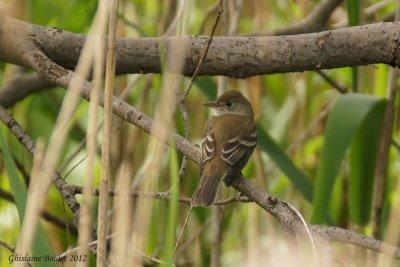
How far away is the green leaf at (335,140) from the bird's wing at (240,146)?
23.1 inches

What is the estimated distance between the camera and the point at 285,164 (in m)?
3.61

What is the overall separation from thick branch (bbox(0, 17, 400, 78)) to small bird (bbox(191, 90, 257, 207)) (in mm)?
573

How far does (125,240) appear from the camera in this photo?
2.03m

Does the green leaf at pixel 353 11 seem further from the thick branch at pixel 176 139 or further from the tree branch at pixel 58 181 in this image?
the tree branch at pixel 58 181

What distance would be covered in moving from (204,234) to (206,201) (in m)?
1.34

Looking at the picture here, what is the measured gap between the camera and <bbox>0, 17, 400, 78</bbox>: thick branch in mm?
2838

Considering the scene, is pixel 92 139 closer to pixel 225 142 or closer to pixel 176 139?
pixel 176 139

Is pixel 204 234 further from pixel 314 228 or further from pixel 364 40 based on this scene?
pixel 314 228

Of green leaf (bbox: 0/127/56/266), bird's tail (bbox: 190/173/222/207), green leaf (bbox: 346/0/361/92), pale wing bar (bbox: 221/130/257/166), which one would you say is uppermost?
green leaf (bbox: 346/0/361/92)

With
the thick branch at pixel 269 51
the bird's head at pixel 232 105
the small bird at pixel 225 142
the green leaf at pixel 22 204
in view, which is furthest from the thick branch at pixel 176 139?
the bird's head at pixel 232 105

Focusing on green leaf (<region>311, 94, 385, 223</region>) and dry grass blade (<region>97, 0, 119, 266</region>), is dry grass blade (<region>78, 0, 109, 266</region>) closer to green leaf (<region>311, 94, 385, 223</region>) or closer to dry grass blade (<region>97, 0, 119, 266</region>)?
dry grass blade (<region>97, 0, 119, 266</region>)

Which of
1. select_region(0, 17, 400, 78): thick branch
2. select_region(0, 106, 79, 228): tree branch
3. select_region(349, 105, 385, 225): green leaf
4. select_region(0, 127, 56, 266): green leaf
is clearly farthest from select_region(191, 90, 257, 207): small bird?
select_region(0, 127, 56, 266): green leaf

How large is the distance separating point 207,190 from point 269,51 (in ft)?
2.93

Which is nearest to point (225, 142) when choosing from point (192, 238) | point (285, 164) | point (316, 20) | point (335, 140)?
point (192, 238)
